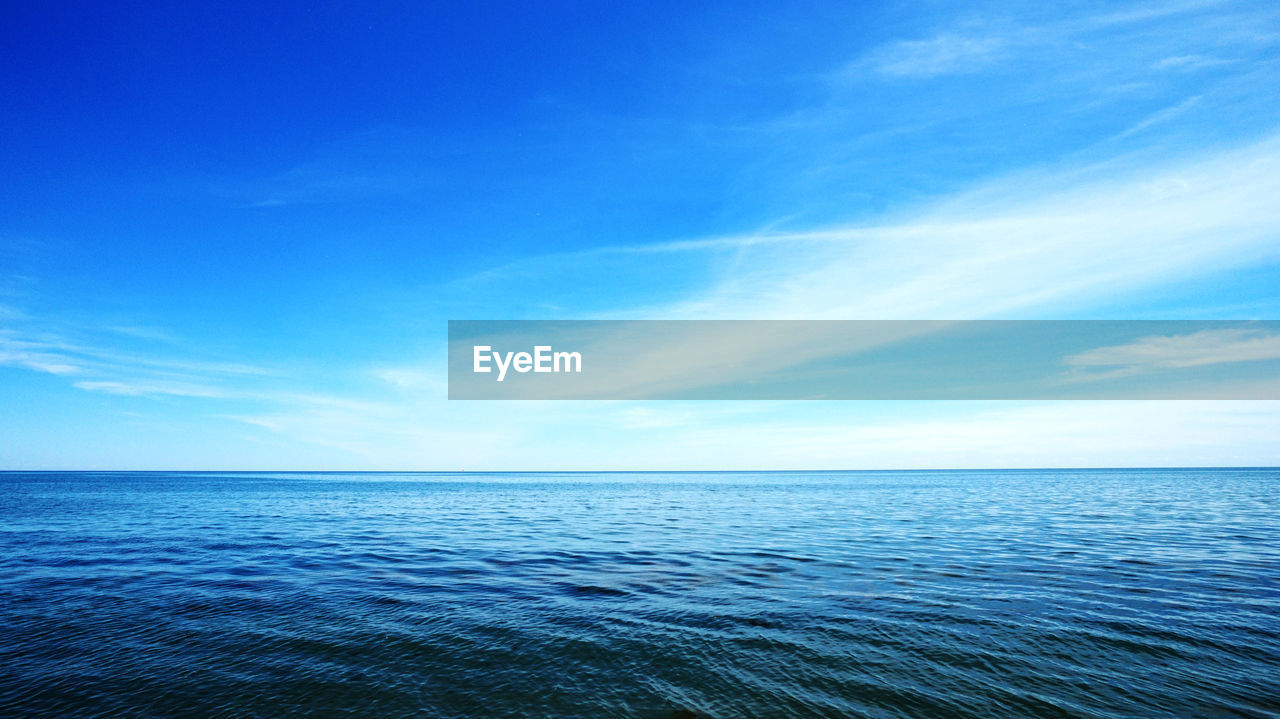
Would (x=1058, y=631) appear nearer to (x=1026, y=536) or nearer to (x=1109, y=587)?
(x=1109, y=587)

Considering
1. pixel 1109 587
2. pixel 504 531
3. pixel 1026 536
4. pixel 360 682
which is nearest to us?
pixel 360 682

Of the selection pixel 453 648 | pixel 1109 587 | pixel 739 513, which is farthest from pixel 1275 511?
pixel 453 648

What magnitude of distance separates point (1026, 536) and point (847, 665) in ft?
86.4

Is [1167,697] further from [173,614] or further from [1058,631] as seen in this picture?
[173,614]

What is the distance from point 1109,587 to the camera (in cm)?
1767

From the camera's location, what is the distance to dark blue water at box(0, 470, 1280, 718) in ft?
33.1

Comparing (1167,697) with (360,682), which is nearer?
(1167,697)

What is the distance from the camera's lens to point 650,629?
45.4 feet

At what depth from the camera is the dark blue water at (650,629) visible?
397 inches

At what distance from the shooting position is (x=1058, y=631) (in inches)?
522

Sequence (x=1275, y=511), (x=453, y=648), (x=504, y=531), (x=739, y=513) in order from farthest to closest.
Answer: (x=739, y=513) → (x=1275, y=511) → (x=504, y=531) → (x=453, y=648)

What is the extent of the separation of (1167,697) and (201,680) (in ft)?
59.4

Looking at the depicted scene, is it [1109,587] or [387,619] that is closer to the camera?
[387,619]

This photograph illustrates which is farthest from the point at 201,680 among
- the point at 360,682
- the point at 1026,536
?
the point at 1026,536
